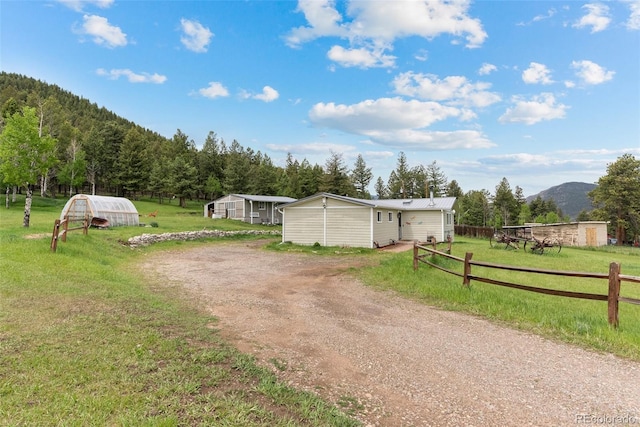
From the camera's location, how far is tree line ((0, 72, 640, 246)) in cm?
4056

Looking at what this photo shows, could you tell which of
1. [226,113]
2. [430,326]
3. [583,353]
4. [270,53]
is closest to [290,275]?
[430,326]

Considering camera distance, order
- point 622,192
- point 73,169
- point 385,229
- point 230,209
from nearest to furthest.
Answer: point 385,229, point 230,209, point 622,192, point 73,169

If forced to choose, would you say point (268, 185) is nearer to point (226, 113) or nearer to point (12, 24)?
point (226, 113)

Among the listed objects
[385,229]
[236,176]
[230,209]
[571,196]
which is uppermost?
[571,196]

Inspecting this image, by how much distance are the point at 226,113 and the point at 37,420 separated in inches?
936

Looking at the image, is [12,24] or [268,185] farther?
[268,185]

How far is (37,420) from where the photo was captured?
251cm

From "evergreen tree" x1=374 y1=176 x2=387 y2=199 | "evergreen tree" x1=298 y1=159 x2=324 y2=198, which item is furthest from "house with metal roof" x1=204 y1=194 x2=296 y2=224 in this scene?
"evergreen tree" x1=374 y1=176 x2=387 y2=199

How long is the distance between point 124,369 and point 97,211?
21.1 m

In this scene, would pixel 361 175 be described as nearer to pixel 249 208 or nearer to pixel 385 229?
pixel 249 208

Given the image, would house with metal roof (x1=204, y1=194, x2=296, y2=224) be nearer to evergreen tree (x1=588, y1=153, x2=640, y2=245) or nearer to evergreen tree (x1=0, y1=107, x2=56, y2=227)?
evergreen tree (x1=0, y1=107, x2=56, y2=227)

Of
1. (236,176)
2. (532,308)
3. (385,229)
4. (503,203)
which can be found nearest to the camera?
(532,308)

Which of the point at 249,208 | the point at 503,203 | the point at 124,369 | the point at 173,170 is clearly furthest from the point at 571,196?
the point at 124,369

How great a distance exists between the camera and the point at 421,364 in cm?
391
